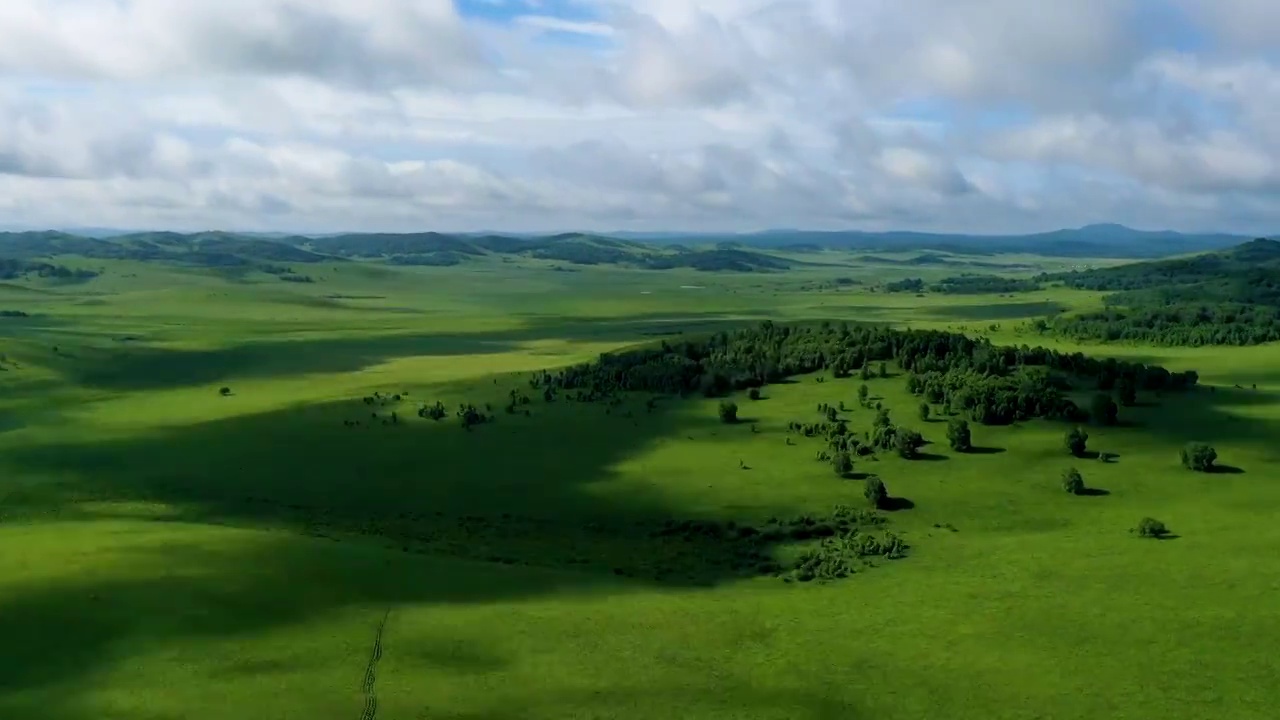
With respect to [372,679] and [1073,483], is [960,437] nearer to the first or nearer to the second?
[1073,483]

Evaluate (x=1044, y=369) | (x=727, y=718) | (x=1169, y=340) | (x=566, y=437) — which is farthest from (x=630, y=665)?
(x=1169, y=340)

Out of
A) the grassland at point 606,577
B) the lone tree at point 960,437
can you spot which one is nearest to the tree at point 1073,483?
the grassland at point 606,577

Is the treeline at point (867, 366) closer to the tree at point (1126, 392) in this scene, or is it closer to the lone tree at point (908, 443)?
the tree at point (1126, 392)

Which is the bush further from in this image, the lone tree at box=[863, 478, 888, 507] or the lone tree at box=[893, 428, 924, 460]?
the lone tree at box=[893, 428, 924, 460]

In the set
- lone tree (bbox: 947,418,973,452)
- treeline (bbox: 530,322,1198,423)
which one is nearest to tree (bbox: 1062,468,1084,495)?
lone tree (bbox: 947,418,973,452)

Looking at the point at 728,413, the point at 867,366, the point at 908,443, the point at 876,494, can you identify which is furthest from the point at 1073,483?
the point at 867,366

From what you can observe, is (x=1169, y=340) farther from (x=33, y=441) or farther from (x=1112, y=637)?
(x=33, y=441)
